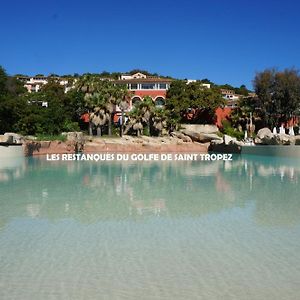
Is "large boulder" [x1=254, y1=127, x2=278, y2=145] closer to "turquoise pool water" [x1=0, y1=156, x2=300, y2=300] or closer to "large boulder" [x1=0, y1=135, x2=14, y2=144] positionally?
"large boulder" [x1=0, y1=135, x2=14, y2=144]

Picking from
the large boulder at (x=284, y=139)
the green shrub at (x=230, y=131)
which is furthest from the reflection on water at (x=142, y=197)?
the green shrub at (x=230, y=131)

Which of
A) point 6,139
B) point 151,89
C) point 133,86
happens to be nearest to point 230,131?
point 151,89

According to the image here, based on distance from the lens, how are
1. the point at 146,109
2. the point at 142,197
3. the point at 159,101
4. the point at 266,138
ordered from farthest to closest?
the point at 159,101 → the point at 146,109 → the point at 266,138 → the point at 142,197

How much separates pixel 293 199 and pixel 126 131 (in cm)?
3418

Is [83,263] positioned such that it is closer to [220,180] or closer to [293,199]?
[293,199]

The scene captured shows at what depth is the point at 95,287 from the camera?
4.59m

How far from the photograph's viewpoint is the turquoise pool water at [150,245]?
4.59m

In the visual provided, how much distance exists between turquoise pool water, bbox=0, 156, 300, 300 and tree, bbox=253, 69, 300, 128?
1357 inches

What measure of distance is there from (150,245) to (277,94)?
41034mm

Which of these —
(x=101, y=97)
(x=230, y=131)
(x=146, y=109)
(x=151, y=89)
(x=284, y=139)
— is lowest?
(x=284, y=139)

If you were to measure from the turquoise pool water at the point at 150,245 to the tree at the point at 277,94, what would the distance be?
1357 inches

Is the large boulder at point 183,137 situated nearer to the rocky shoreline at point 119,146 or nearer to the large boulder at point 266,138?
the rocky shoreline at point 119,146

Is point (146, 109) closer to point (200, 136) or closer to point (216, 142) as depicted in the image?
point (200, 136)

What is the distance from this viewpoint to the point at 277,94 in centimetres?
4434
